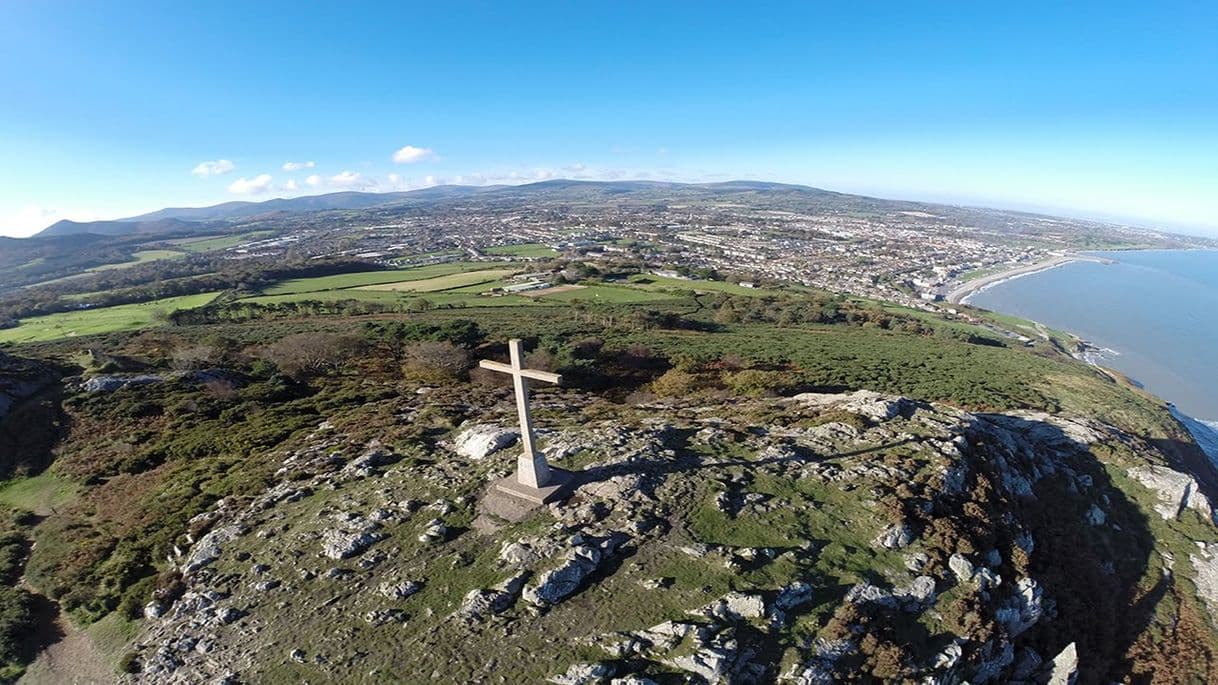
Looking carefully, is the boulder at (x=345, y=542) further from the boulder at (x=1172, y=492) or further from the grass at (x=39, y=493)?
the boulder at (x=1172, y=492)

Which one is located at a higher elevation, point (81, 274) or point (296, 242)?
point (296, 242)

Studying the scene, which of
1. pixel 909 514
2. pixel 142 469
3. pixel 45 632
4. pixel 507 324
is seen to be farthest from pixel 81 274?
pixel 909 514

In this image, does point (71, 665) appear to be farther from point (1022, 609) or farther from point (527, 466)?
point (1022, 609)

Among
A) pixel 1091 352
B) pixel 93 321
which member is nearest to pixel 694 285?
pixel 1091 352

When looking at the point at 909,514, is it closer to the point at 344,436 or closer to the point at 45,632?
the point at 344,436

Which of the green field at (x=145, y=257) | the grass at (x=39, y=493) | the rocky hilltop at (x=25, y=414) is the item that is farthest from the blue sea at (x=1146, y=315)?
the green field at (x=145, y=257)
